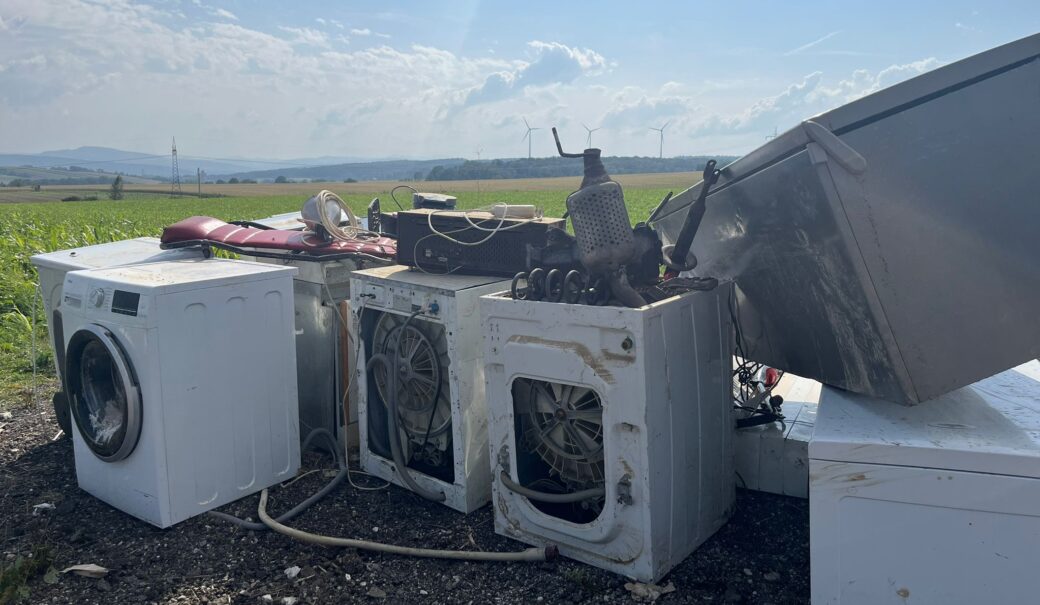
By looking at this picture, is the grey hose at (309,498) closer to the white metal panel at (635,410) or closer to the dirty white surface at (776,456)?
the white metal panel at (635,410)

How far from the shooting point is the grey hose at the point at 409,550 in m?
2.75

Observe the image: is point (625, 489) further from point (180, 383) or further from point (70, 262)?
point (70, 262)

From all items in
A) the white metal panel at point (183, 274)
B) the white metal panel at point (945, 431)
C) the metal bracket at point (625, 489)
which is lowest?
the metal bracket at point (625, 489)

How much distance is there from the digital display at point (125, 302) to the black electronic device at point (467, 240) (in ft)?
3.82

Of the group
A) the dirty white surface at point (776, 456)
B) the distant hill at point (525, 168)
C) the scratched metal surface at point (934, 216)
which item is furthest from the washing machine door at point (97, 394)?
the distant hill at point (525, 168)

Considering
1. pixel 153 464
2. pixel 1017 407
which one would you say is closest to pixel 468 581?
pixel 153 464

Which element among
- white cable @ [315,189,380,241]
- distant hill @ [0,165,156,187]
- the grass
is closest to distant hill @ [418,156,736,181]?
the grass

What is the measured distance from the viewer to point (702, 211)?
2.71 meters

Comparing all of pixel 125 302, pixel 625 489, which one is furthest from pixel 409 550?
pixel 125 302

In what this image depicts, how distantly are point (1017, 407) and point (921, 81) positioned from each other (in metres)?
0.99

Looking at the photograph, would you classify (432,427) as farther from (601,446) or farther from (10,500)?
(10,500)

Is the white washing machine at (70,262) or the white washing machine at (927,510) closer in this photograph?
the white washing machine at (927,510)

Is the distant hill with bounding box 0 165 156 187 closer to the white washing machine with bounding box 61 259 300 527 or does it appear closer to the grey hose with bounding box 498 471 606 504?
the white washing machine with bounding box 61 259 300 527

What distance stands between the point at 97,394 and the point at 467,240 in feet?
6.20
